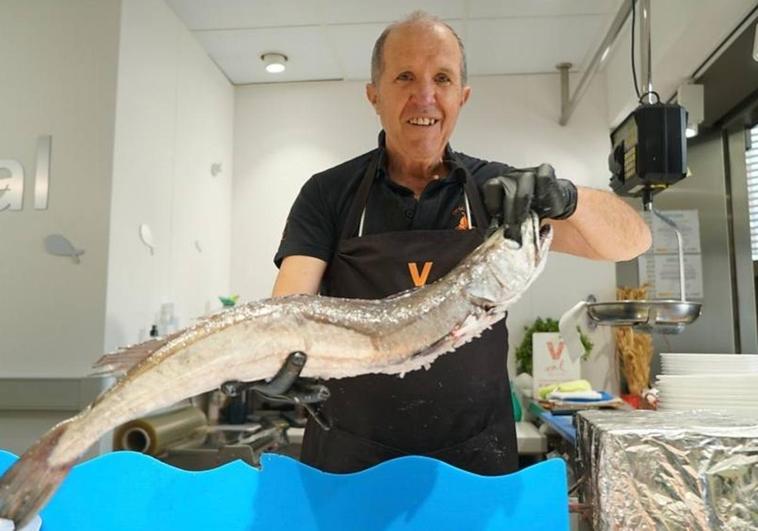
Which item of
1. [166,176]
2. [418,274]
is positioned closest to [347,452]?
[418,274]

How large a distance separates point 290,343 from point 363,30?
313cm

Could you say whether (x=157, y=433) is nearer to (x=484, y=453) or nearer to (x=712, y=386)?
(x=484, y=453)

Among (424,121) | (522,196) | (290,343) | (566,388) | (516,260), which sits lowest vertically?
(566,388)

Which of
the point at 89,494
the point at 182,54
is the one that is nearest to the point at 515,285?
the point at 89,494

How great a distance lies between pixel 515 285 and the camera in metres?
1.08

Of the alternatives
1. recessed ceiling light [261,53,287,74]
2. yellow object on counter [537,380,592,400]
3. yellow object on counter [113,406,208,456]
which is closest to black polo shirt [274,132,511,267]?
yellow object on counter [113,406,208,456]

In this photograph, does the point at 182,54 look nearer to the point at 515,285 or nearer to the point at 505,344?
the point at 505,344

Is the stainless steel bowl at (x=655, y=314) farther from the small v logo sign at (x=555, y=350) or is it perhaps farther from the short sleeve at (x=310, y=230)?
the small v logo sign at (x=555, y=350)

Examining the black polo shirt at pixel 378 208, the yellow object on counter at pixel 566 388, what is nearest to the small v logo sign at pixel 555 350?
the yellow object on counter at pixel 566 388

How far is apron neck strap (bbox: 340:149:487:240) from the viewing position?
1.66 m

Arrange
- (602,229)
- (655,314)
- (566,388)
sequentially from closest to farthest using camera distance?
(602,229) → (655,314) → (566,388)

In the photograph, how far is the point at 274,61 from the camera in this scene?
13.7 ft

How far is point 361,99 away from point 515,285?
366 centimetres

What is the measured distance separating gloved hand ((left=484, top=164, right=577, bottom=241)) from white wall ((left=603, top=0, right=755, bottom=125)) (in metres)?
1.93
